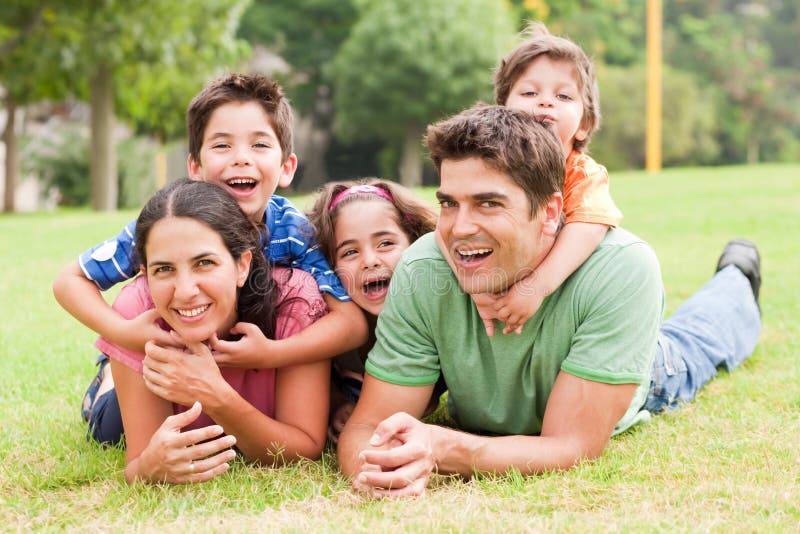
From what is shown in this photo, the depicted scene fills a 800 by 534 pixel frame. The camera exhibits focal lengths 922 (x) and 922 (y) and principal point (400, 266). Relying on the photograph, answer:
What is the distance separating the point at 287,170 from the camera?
4.18 m

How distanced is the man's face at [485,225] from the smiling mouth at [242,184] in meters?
0.97

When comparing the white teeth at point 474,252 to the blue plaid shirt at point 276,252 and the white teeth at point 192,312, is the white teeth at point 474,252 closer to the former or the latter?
the blue plaid shirt at point 276,252

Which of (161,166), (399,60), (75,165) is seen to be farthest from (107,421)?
(399,60)

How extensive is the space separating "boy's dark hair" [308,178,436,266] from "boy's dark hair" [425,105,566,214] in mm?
837

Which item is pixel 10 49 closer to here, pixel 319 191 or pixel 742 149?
pixel 319 191

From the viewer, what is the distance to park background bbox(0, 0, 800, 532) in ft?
9.76

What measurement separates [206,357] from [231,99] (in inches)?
47.9

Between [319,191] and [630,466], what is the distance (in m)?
1.93

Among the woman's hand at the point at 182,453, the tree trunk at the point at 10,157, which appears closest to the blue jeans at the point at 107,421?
the woman's hand at the point at 182,453

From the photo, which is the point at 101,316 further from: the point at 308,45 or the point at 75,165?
the point at 308,45

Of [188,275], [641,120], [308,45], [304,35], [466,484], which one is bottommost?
[466,484]

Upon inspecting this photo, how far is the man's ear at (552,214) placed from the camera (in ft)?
10.8

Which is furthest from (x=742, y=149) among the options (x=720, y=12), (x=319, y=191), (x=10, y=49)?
(x=319, y=191)

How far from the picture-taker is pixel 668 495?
117 inches
